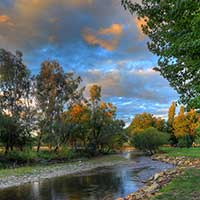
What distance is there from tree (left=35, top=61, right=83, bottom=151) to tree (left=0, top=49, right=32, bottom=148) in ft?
9.20

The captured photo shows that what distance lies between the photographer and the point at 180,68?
8.77 m

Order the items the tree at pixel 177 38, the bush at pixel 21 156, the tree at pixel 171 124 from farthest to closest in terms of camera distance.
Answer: the tree at pixel 171 124
the bush at pixel 21 156
the tree at pixel 177 38

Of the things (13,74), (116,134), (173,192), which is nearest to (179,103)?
(173,192)

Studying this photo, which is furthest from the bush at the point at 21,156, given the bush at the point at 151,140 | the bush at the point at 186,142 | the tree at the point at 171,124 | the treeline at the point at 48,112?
the tree at the point at 171,124

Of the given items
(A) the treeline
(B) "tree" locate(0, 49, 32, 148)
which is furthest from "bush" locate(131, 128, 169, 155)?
(B) "tree" locate(0, 49, 32, 148)

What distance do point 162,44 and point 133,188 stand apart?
38.9ft

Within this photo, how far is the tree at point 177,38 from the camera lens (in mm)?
6062

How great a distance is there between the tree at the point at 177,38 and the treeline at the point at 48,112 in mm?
28119

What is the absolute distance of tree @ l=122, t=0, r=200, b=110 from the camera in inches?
239

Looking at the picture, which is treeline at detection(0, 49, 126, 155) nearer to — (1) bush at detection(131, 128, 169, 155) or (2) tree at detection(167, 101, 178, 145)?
(1) bush at detection(131, 128, 169, 155)

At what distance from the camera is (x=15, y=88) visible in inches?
1645

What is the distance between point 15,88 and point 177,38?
1478 inches

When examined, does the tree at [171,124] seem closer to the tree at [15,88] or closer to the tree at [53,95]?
the tree at [53,95]

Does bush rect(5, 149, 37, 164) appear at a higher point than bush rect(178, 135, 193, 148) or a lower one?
lower
